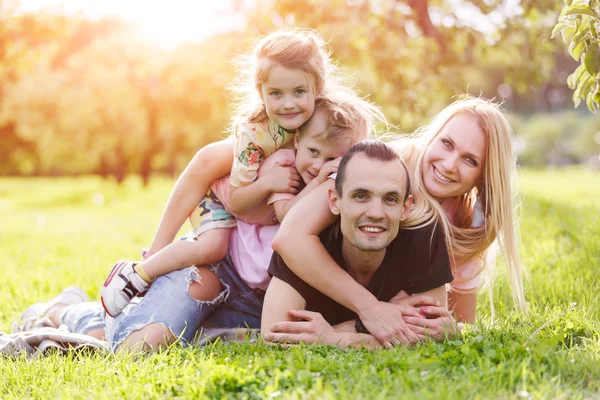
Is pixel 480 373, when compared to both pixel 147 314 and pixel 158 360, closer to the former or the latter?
pixel 158 360

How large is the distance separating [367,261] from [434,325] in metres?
0.51

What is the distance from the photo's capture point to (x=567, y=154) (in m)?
35.7

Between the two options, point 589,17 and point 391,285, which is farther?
point 391,285

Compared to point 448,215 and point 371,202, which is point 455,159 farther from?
point 371,202

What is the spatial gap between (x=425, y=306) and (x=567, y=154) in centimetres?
3484

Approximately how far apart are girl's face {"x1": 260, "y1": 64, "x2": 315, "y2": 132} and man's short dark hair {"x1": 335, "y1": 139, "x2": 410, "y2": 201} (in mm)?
533

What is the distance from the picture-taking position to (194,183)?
442 centimetres

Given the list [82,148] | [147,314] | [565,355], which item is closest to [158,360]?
[147,314]

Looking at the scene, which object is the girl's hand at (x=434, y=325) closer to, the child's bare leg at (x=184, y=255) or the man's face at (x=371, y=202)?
the man's face at (x=371, y=202)

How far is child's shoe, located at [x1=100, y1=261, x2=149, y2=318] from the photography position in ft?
13.7

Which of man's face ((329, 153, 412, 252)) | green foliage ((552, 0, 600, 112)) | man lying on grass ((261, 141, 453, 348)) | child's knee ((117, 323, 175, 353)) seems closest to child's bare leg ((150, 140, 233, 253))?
child's knee ((117, 323, 175, 353))

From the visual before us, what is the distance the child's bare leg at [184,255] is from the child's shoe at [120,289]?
0.09 meters

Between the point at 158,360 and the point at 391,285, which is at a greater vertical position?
the point at 391,285

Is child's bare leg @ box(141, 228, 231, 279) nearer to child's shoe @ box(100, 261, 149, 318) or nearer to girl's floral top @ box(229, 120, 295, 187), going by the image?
child's shoe @ box(100, 261, 149, 318)
